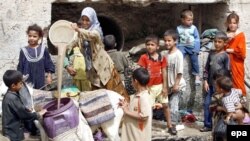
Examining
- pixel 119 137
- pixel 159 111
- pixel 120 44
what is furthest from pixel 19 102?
pixel 120 44

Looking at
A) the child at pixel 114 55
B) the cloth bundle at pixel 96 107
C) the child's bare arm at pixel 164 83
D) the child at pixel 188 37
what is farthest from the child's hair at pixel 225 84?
the child at pixel 188 37

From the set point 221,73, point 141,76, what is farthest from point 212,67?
point 141,76

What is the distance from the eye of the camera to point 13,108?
647 cm

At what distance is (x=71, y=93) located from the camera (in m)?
6.66

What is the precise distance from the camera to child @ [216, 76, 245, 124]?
6.63 metres

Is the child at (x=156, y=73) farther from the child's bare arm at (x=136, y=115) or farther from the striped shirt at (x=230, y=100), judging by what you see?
the child's bare arm at (x=136, y=115)

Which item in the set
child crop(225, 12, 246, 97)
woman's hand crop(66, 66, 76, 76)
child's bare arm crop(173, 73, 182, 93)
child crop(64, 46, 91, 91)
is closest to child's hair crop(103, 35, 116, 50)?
child crop(64, 46, 91, 91)

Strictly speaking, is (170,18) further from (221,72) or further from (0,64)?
(0,64)

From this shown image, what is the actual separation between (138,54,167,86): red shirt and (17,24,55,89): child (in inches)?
40.3

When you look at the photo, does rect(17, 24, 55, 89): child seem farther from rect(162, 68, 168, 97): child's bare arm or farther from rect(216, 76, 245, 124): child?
rect(216, 76, 245, 124): child

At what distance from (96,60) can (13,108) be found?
1.17m

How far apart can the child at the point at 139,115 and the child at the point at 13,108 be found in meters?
0.86

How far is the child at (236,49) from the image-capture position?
7734 millimetres

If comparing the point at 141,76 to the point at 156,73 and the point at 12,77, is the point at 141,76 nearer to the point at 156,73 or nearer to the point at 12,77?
the point at 156,73
